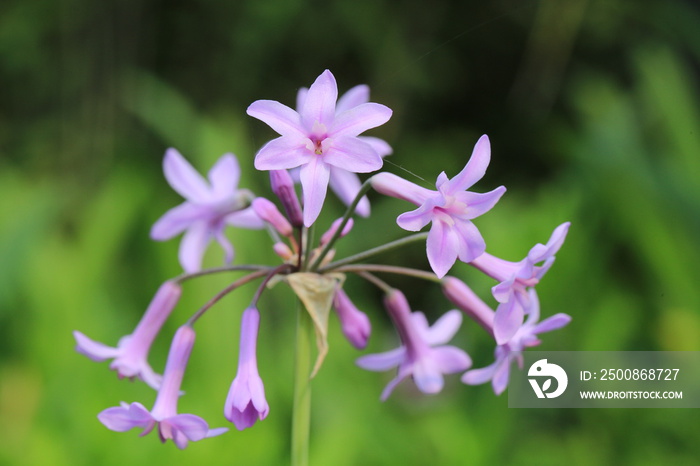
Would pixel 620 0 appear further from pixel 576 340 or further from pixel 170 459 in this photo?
pixel 170 459

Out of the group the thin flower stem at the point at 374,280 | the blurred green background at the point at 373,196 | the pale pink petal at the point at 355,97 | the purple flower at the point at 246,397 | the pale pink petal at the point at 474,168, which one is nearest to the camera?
the pale pink petal at the point at 474,168

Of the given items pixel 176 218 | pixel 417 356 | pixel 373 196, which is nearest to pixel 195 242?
pixel 176 218

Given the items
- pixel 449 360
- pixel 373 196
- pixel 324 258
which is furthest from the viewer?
pixel 373 196

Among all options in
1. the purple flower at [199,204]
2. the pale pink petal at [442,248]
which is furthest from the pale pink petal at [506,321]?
the purple flower at [199,204]

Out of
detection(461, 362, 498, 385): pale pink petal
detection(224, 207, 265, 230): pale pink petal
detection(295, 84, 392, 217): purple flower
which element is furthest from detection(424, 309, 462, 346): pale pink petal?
detection(224, 207, 265, 230): pale pink petal

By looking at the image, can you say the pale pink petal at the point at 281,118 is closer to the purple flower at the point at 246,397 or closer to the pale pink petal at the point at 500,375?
the purple flower at the point at 246,397

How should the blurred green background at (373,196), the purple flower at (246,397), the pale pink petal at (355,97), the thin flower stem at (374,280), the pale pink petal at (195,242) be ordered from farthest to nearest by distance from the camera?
1. the blurred green background at (373,196)
2. the pale pink petal at (195,242)
3. the pale pink petal at (355,97)
4. the thin flower stem at (374,280)
5. the purple flower at (246,397)

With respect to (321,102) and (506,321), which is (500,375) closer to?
(506,321)

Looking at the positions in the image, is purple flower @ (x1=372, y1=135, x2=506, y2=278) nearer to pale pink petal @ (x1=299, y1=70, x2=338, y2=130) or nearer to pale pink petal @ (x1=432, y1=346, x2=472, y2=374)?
pale pink petal @ (x1=299, y1=70, x2=338, y2=130)
